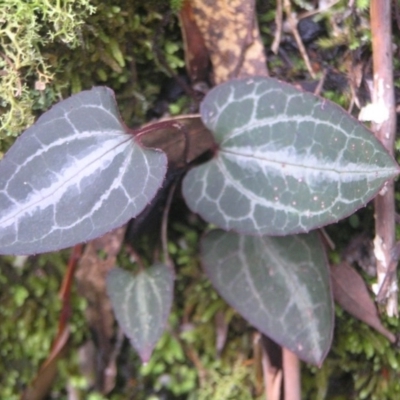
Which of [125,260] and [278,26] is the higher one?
[278,26]

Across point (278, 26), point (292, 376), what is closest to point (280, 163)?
point (278, 26)

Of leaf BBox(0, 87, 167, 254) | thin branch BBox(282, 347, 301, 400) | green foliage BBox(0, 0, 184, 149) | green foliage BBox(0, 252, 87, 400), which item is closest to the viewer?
leaf BBox(0, 87, 167, 254)

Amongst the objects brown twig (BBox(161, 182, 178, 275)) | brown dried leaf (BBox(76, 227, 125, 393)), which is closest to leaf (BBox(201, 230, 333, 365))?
brown twig (BBox(161, 182, 178, 275))

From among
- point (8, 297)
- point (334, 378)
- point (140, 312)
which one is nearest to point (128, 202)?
point (140, 312)

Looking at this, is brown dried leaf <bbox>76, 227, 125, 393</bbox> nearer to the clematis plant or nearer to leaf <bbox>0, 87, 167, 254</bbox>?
the clematis plant

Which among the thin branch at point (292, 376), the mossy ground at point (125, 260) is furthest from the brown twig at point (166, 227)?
the thin branch at point (292, 376)

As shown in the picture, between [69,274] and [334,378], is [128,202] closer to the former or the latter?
[69,274]

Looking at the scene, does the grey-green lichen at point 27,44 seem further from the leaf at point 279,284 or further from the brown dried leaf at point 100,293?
the leaf at point 279,284

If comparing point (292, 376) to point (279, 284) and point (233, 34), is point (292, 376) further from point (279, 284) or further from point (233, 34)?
point (233, 34)
